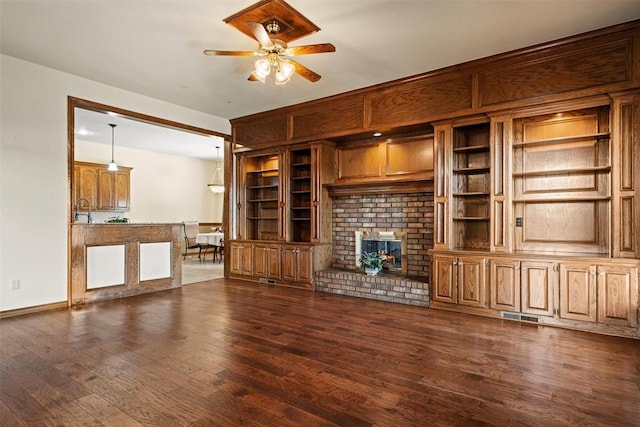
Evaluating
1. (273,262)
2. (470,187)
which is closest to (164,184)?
(273,262)

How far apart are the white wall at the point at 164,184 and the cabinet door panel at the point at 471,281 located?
8.84m

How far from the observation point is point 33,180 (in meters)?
4.42

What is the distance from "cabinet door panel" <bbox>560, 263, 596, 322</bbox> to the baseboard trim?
6.07m

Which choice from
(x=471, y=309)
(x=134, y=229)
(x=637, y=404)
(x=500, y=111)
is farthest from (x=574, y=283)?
(x=134, y=229)

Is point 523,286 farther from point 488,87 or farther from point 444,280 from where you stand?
point 488,87

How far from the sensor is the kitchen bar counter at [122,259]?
4867 millimetres

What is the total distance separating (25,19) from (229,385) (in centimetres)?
398

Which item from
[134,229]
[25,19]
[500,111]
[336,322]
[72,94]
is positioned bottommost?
[336,322]

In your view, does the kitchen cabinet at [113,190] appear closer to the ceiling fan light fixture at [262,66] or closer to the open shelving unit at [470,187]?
the ceiling fan light fixture at [262,66]

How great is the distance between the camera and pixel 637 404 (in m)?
2.21

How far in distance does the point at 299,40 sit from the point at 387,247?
3325 millimetres

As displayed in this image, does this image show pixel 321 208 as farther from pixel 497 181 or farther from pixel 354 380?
pixel 354 380

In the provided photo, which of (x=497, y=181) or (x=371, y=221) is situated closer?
(x=497, y=181)

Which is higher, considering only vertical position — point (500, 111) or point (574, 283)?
point (500, 111)
